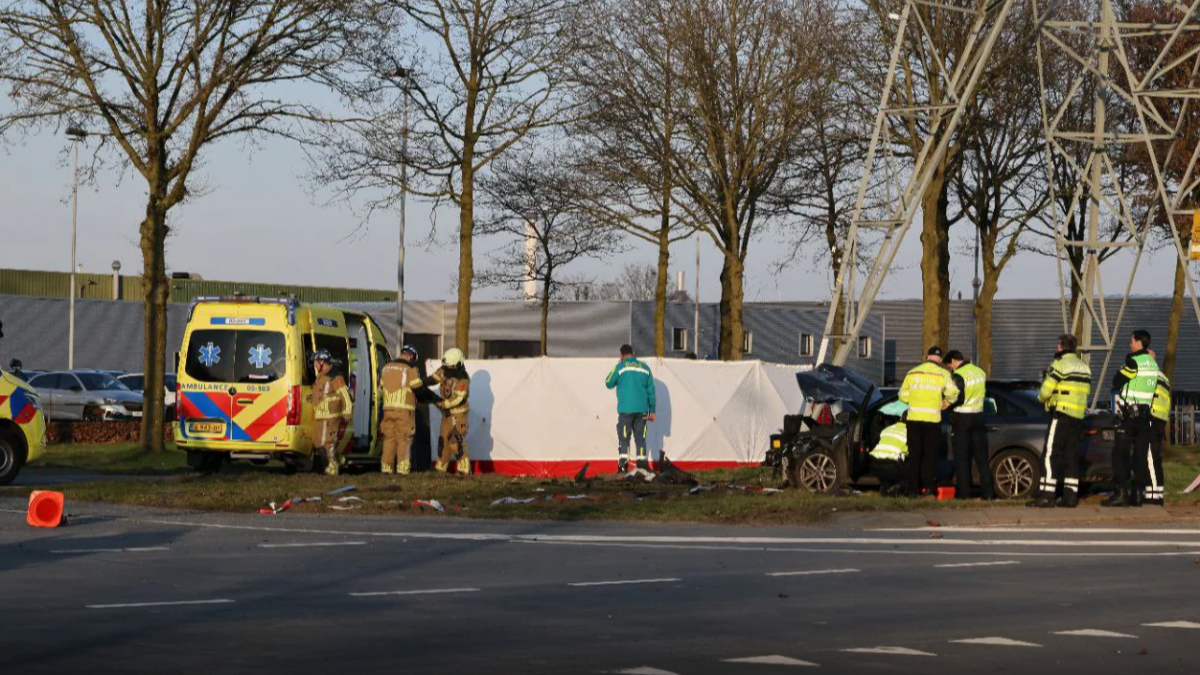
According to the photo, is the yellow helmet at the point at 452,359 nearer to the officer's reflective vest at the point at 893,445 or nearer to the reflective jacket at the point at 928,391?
the officer's reflective vest at the point at 893,445

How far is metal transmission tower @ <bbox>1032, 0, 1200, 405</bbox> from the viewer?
32219 mm

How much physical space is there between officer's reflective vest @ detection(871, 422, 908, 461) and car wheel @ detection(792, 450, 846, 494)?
522mm

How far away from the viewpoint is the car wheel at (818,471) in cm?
2052

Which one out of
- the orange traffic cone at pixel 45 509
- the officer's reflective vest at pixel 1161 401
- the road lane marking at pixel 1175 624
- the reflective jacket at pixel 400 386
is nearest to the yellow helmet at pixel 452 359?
the reflective jacket at pixel 400 386

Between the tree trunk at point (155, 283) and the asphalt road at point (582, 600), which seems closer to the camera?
the asphalt road at point (582, 600)

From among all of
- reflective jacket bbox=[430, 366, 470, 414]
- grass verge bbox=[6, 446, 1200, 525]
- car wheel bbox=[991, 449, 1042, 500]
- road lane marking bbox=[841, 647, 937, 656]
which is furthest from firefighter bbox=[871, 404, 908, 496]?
road lane marking bbox=[841, 647, 937, 656]

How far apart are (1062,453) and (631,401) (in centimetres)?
657

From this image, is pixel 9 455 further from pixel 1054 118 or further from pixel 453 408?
pixel 1054 118

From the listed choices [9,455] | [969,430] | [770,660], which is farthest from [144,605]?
[9,455]

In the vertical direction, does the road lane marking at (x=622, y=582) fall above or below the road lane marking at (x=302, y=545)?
below

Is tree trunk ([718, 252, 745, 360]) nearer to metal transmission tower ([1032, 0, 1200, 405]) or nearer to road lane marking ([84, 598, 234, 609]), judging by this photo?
metal transmission tower ([1032, 0, 1200, 405])

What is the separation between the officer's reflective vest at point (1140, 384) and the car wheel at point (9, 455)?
42.3 feet

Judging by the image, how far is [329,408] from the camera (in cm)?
2300

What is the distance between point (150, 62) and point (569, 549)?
618 inches
